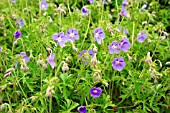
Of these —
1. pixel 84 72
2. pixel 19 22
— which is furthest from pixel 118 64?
pixel 19 22

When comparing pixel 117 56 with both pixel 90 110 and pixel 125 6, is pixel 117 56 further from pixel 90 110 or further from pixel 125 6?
pixel 125 6

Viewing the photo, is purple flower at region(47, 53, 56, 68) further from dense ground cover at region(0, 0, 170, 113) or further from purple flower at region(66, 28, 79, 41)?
purple flower at region(66, 28, 79, 41)

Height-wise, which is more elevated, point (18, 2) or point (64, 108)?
point (18, 2)

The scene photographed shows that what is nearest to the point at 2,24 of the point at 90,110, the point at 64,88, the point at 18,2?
the point at 18,2

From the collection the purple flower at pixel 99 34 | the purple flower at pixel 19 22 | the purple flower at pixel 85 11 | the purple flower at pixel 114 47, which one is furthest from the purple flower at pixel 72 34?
the purple flower at pixel 19 22

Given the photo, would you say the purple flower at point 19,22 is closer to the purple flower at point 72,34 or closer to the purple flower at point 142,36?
the purple flower at point 72,34

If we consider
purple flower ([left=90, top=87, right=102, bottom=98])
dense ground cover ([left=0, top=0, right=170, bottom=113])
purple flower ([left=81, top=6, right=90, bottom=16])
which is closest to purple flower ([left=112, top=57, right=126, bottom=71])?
dense ground cover ([left=0, top=0, right=170, bottom=113])

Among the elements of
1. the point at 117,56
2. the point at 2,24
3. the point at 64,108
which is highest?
the point at 2,24
